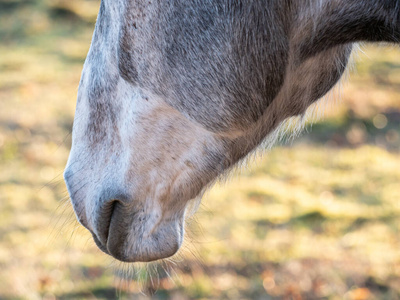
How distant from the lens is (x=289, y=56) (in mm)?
1478

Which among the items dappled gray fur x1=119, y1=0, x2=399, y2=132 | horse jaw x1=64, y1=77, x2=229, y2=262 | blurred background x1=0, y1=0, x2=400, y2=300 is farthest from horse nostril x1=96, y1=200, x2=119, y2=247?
Answer: dappled gray fur x1=119, y1=0, x2=399, y2=132

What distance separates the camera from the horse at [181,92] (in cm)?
142

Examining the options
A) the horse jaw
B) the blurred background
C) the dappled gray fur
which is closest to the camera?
the dappled gray fur

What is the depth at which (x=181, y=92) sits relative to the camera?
146 centimetres

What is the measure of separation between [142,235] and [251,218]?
2.84 metres

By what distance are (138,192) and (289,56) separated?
1.84 ft

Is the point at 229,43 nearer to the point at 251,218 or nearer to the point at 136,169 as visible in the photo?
the point at 136,169

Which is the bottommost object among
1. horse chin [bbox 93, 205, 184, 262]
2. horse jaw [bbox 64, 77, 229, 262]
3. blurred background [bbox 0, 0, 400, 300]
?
blurred background [bbox 0, 0, 400, 300]

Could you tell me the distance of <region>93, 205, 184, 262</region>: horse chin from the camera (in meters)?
1.59

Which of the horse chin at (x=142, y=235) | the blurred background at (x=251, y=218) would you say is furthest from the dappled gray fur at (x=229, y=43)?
the blurred background at (x=251, y=218)

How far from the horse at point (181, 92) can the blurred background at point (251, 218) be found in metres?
0.32

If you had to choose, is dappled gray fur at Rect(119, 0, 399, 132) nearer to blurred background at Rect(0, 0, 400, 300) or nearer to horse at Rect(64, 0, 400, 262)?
horse at Rect(64, 0, 400, 262)

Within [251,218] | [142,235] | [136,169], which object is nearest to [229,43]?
[136,169]

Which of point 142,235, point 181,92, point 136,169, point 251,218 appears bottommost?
point 251,218
